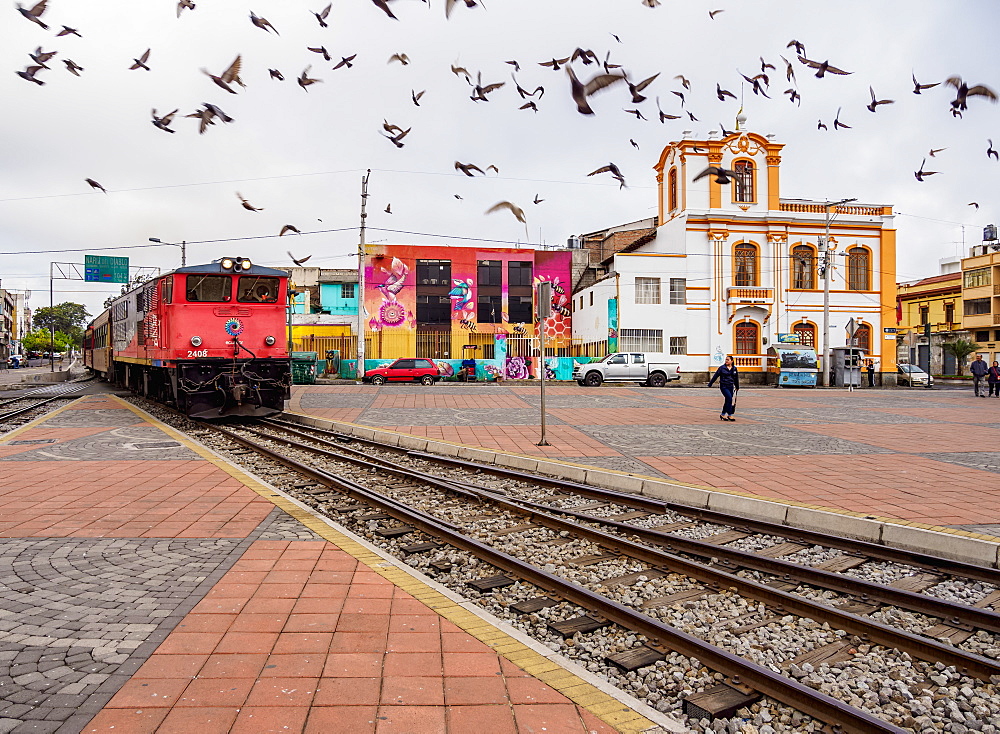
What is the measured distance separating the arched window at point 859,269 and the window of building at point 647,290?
11.7m

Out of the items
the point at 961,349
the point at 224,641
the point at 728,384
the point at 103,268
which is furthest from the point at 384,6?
the point at 961,349

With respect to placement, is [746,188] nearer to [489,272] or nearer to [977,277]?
[489,272]

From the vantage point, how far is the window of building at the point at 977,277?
172 feet

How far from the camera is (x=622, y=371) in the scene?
33094 millimetres

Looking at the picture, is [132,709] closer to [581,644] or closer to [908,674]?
[581,644]

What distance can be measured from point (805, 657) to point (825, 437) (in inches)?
387

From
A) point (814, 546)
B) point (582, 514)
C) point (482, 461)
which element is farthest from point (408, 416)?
point (814, 546)

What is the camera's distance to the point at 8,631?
356 cm

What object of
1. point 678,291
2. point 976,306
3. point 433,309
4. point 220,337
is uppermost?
point 678,291

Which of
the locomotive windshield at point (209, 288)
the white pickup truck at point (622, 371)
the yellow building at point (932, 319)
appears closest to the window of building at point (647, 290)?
the white pickup truck at point (622, 371)

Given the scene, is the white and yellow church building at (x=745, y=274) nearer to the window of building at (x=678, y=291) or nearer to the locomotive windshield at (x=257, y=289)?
the window of building at (x=678, y=291)

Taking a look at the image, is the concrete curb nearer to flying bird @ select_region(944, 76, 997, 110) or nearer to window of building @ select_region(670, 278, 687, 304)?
flying bird @ select_region(944, 76, 997, 110)

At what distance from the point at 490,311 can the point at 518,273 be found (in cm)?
326

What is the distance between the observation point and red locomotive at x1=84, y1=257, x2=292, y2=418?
1388 centimetres
